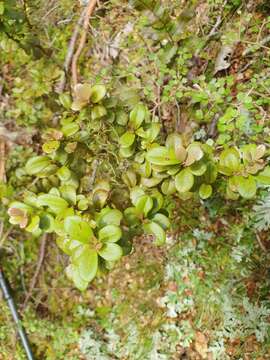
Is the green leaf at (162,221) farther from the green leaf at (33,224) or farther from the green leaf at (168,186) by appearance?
the green leaf at (33,224)

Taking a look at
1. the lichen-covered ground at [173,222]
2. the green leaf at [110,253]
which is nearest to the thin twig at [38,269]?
the lichen-covered ground at [173,222]

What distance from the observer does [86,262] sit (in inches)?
40.7

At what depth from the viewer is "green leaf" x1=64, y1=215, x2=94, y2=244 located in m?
1.05

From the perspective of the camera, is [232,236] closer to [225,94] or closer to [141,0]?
[225,94]

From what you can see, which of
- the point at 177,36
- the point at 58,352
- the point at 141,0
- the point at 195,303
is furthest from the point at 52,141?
the point at 58,352

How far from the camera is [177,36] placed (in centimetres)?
182

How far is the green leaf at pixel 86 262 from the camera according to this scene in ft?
3.37

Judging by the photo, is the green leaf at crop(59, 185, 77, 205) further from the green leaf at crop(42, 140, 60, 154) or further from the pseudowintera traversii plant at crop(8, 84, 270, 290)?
the green leaf at crop(42, 140, 60, 154)

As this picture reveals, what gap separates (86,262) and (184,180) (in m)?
0.31

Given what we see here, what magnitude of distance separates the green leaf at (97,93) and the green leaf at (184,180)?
12.1 inches

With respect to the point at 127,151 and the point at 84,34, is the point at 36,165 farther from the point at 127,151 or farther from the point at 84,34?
the point at 84,34

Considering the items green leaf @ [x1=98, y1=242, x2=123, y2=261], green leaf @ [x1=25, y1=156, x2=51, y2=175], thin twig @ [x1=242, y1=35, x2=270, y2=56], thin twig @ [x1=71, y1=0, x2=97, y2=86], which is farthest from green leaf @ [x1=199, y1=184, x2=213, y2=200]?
thin twig @ [x1=71, y1=0, x2=97, y2=86]

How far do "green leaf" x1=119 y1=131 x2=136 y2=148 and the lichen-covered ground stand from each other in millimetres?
187

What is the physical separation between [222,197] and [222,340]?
0.62m
